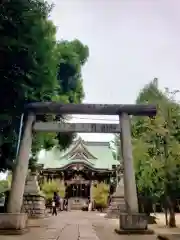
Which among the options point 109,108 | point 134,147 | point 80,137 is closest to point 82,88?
point 134,147

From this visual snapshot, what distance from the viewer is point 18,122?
1130 centimetres

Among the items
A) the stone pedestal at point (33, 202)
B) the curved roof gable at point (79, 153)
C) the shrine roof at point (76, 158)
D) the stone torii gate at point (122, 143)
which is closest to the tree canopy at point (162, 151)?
the stone torii gate at point (122, 143)

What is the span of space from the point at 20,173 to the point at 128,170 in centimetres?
372

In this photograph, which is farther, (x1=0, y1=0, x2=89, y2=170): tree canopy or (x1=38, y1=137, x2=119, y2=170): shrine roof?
(x1=38, y1=137, x2=119, y2=170): shrine roof

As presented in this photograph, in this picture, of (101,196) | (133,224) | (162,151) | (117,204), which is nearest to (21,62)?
(133,224)

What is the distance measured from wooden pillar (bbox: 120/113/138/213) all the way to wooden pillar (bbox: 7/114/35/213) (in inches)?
132

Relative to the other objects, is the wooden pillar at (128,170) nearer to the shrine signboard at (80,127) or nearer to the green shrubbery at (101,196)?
the shrine signboard at (80,127)

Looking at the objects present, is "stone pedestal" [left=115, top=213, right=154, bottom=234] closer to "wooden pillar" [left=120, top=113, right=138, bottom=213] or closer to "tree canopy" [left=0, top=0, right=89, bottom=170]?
"wooden pillar" [left=120, top=113, right=138, bottom=213]

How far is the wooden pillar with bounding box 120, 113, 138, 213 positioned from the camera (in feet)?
33.3

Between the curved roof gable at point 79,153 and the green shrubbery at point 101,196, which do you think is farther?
the curved roof gable at point 79,153

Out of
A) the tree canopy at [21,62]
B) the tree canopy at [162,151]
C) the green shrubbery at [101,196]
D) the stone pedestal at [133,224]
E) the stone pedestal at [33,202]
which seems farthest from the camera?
the green shrubbery at [101,196]

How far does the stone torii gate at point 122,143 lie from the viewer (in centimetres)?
977

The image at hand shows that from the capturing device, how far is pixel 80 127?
36.8ft

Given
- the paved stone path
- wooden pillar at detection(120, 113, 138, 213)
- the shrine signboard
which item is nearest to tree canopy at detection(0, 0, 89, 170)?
the shrine signboard
